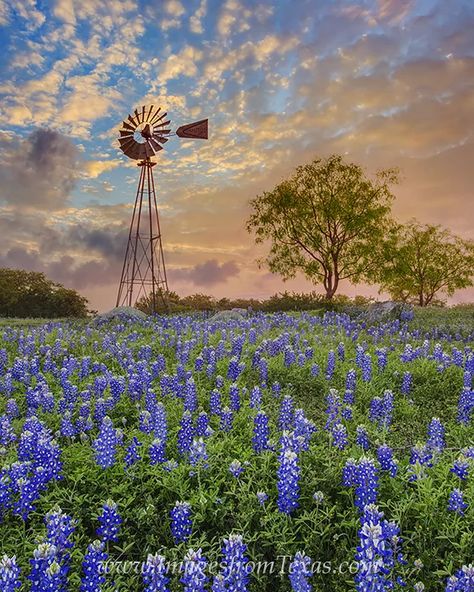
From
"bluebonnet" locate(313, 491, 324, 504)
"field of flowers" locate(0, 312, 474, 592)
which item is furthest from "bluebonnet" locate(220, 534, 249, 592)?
"bluebonnet" locate(313, 491, 324, 504)

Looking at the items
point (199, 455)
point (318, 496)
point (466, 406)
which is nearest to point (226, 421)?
point (199, 455)

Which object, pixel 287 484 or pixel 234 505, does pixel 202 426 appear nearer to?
pixel 234 505

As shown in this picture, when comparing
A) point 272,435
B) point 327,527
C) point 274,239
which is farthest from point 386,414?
point 274,239

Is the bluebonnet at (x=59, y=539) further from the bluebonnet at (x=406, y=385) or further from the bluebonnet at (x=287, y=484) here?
the bluebonnet at (x=406, y=385)

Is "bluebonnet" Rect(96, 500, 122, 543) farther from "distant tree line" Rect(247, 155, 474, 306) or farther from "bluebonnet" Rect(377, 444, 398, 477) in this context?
"distant tree line" Rect(247, 155, 474, 306)

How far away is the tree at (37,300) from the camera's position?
33031mm

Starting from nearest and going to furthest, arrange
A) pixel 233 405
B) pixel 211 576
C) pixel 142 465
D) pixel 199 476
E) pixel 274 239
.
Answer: pixel 211 576
pixel 199 476
pixel 142 465
pixel 233 405
pixel 274 239

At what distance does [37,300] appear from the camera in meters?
33.7

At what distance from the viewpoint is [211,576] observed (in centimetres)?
421

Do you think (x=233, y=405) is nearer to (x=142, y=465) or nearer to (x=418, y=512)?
(x=142, y=465)

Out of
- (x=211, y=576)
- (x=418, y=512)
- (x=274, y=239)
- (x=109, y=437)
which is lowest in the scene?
(x=211, y=576)

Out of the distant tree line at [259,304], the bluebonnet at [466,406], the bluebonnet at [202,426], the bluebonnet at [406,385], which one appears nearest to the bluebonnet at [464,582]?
the bluebonnet at [202,426]

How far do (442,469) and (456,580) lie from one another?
1847 millimetres

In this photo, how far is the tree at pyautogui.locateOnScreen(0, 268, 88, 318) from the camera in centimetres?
3303
